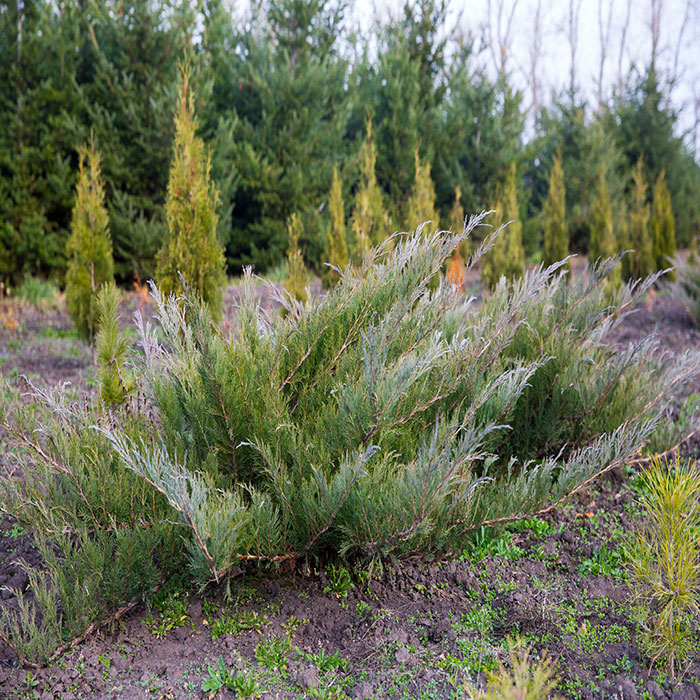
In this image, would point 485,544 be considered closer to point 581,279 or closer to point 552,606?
point 552,606

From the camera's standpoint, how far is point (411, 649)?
204 centimetres

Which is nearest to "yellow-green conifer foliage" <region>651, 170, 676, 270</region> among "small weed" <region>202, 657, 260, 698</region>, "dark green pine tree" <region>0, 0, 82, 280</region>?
"dark green pine tree" <region>0, 0, 82, 280</region>

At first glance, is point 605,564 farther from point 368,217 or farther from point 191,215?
point 368,217

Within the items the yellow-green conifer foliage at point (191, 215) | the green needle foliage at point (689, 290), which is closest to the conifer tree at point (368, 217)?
the yellow-green conifer foliage at point (191, 215)

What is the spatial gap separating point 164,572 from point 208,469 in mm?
410

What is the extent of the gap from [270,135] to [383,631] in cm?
1016

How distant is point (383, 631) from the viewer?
2.11 m

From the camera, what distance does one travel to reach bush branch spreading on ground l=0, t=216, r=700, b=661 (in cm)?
193

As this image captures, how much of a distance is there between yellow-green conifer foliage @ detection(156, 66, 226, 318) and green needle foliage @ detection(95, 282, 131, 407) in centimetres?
171

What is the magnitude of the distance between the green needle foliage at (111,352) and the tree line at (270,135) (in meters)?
3.92


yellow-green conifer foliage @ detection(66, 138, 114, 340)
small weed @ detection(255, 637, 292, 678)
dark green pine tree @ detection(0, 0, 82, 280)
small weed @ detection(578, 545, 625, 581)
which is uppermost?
dark green pine tree @ detection(0, 0, 82, 280)

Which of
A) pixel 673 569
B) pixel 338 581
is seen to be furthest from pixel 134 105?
pixel 673 569

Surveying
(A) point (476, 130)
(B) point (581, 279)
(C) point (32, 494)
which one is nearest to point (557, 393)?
(B) point (581, 279)

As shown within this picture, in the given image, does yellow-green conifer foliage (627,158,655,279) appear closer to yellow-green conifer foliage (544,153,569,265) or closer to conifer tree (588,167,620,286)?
conifer tree (588,167,620,286)
